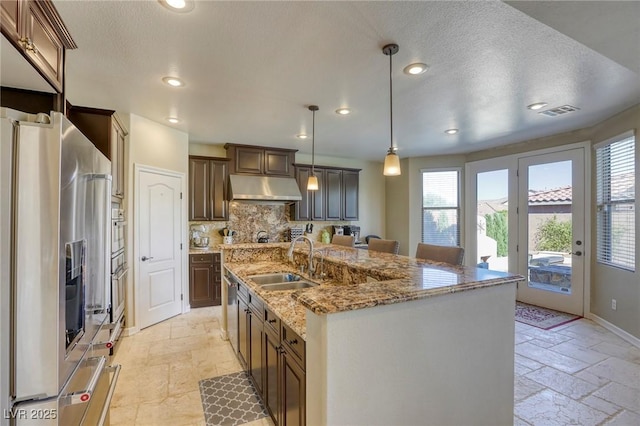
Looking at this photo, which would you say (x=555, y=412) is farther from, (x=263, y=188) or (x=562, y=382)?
(x=263, y=188)

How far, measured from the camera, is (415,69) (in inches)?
97.0

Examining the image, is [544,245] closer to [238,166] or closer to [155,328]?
[238,166]

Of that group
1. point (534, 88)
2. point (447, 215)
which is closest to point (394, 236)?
point (447, 215)

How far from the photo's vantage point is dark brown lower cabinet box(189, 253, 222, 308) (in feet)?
15.1

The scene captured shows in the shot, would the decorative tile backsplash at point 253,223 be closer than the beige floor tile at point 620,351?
No

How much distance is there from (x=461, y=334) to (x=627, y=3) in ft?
5.29

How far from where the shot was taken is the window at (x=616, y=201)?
3395mm

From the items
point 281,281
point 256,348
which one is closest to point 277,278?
point 281,281

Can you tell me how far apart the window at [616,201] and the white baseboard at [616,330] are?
73cm

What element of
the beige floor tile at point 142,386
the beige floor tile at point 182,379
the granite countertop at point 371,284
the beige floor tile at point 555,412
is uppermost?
the granite countertop at point 371,284

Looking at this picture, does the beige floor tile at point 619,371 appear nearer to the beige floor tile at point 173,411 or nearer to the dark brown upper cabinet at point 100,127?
the beige floor tile at point 173,411

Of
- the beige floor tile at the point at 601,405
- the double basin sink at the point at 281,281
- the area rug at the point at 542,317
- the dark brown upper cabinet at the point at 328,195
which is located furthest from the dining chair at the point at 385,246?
the dark brown upper cabinet at the point at 328,195

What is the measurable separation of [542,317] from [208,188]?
5.25 metres

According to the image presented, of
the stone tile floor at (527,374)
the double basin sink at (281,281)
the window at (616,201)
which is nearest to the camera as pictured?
the stone tile floor at (527,374)
